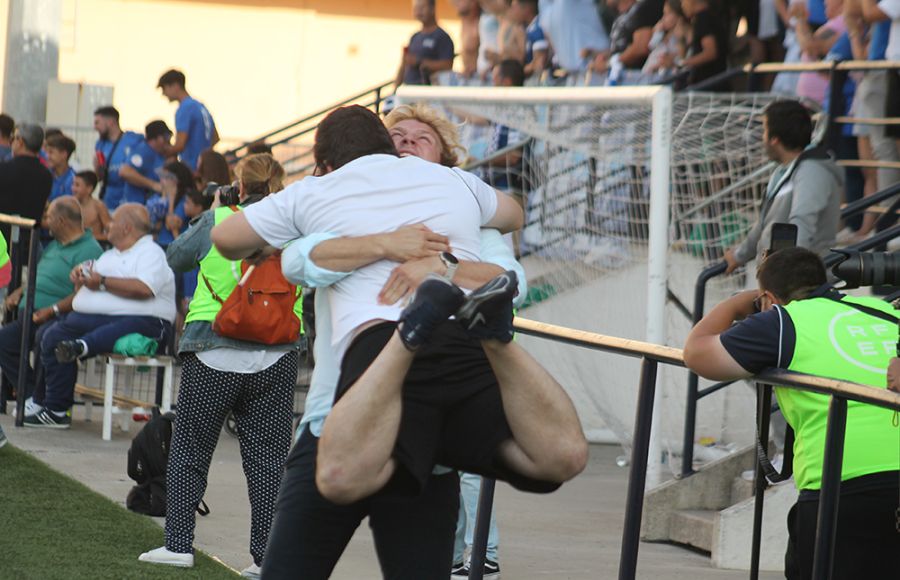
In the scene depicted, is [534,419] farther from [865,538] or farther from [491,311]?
[865,538]

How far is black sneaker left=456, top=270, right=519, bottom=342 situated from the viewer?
128 inches

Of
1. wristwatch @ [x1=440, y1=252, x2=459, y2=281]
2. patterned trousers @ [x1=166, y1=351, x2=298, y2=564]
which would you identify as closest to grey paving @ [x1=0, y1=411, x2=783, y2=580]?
patterned trousers @ [x1=166, y1=351, x2=298, y2=564]

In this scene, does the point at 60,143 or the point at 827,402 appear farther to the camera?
the point at 60,143

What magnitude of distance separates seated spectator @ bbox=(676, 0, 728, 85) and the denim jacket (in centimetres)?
571

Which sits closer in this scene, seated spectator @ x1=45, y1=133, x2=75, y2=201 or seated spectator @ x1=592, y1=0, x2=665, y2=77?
seated spectator @ x1=592, y1=0, x2=665, y2=77

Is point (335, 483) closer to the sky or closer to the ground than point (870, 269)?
closer to the ground

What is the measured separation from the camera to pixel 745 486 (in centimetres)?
785

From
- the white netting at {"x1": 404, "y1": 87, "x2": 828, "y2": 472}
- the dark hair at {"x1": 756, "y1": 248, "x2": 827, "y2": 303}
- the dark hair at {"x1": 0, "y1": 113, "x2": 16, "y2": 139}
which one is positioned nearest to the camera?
the dark hair at {"x1": 756, "y1": 248, "x2": 827, "y2": 303}

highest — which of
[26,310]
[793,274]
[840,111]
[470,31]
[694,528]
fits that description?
[470,31]

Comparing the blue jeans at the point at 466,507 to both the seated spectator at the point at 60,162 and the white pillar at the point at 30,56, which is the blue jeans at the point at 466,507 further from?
the white pillar at the point at 30,56

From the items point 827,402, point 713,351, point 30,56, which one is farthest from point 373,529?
point 30,56

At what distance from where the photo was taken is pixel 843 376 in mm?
4508

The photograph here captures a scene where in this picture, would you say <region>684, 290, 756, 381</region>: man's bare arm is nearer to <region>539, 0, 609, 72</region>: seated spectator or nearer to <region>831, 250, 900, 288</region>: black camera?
<region>831, 250, 900, 288</region>: black camera

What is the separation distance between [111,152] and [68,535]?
7.76 meters
